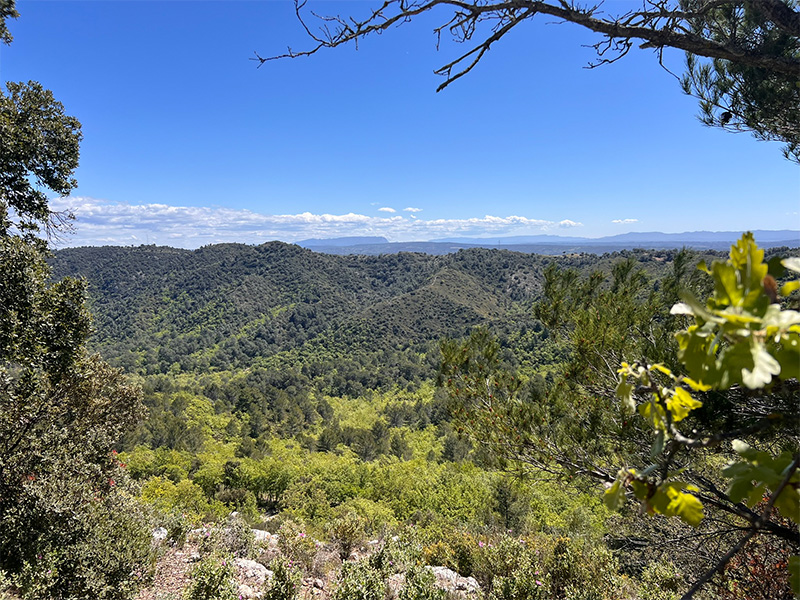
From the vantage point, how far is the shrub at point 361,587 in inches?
142

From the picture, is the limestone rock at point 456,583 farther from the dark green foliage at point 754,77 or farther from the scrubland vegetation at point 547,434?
the dark green foliage at point 754,77

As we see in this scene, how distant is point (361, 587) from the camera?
364cm

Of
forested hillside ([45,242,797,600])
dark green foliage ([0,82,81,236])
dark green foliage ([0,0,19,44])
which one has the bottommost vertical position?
forested hillside ([45,242,797,600])

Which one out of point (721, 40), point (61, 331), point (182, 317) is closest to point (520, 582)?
point (721, 40)

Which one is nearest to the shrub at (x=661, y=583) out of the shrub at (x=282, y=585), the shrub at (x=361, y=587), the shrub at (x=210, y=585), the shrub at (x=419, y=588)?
the shrub at (x=419, y=588)

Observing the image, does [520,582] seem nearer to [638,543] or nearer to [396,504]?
[638,543]

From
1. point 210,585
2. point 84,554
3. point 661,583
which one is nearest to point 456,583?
point 661,583

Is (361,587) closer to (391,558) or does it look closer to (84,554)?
(391,558)

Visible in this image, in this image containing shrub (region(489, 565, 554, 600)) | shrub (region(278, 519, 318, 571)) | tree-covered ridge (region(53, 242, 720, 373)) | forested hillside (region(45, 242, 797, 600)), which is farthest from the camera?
tree-covered ridge (region(53, 242, 720, 373))

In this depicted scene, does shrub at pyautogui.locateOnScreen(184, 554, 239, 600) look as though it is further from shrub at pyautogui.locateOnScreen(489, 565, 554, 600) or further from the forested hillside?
shrub at pyautogui.locateOnScreen(489, 565, 554, 600)

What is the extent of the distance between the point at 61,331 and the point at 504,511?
1217cm

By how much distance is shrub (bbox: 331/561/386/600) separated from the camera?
361 centimetres

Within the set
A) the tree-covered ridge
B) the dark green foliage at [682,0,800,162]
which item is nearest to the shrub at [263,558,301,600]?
the dark green foliage at [682,0,800,162]

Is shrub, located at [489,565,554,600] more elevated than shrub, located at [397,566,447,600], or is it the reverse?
shrub, located at [397,566,447,600]
